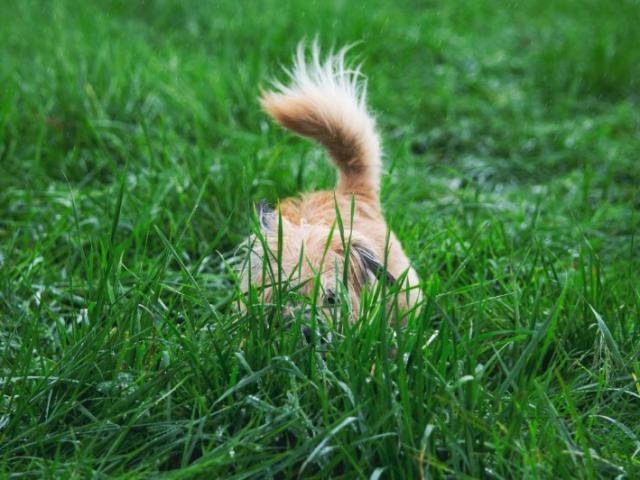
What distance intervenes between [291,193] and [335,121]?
2.67ft

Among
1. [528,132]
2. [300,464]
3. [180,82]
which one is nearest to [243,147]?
[180,82]

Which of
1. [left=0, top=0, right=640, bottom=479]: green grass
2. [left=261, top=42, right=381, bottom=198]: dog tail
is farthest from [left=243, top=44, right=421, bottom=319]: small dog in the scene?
[left=0, top=0, right=640, bottom=479]: green grass

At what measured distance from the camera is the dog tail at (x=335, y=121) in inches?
116

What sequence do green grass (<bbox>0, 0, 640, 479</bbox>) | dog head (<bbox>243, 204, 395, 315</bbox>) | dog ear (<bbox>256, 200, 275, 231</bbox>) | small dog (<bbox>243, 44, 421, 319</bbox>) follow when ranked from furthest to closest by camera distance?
dog ear (<bbox>256, 200, 275, 231</bbox>) < small dog (<bbox>243, 44, 421, 319</bbox>) < dog head (<bbox>243, 204, 395, 315</bbox>) < green grass (<bbox>0, 0, 640, 479</bbox>)

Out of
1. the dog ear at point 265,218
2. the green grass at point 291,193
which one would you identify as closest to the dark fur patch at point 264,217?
the dog ear at point 265,218

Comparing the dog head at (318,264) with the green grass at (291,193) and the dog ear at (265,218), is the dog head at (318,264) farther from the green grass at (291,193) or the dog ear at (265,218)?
the green grass at (291,193)

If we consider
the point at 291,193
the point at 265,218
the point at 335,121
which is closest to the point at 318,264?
the point at 265,218

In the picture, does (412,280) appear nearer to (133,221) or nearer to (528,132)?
(133,221)

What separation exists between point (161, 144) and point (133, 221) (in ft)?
2.69

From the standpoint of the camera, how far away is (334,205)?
9.18ft

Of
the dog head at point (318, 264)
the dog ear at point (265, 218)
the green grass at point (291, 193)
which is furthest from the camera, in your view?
the dog ear at point (265, 218)

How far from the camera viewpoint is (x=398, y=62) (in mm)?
5719

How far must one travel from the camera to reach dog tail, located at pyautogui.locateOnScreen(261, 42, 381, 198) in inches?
116

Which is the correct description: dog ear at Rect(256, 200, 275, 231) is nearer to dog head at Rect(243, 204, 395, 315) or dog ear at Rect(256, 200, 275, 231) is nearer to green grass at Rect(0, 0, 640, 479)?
dog head at Rect(243, 204, 395, 315)
